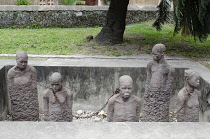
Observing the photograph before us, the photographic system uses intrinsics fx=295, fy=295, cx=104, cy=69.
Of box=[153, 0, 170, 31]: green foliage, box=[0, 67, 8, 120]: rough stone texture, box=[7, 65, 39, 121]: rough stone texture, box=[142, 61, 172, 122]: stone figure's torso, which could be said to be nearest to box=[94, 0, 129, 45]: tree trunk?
box=[153, 0, 170, 31]: green foliage

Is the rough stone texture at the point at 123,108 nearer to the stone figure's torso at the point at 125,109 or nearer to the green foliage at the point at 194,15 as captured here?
the stone figure's torso at the point at 125,109

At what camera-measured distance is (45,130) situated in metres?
3.60

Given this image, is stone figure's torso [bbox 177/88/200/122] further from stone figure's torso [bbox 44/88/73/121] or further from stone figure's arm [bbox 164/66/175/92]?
stone figure's torso [bbox 44/88/73/121]

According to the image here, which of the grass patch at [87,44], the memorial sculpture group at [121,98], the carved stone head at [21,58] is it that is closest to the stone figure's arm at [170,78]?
the memorial sculpture group at [121,98]

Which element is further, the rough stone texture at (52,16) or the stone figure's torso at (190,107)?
the rough stone texture at (52,16)

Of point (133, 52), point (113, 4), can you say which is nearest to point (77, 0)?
point (113, 4)

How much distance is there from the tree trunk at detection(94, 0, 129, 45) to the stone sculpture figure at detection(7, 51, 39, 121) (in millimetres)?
4594

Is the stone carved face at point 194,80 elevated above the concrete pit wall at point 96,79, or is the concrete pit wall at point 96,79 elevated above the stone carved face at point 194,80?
the stone carved face at point 194,80

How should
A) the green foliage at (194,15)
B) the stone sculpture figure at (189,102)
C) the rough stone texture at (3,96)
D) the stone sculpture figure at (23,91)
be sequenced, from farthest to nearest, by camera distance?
1. the green foliage at (194,15)
2. the rough stone texture at (3,96)
3. the stone sculpture figure at (23,91)
4. the stone sculpture figure at (189,102)

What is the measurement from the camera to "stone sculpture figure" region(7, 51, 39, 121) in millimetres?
5273

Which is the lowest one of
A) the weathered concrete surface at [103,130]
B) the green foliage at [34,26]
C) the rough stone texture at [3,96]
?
the rough stone texture at [3,96]

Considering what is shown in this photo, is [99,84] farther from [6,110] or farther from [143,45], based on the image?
[143,45]

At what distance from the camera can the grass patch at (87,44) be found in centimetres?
876

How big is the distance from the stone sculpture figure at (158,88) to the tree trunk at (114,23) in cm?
436
